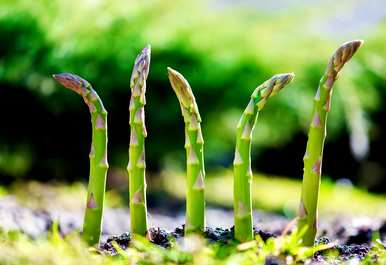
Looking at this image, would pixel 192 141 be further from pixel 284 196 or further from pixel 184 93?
pixel 284 196

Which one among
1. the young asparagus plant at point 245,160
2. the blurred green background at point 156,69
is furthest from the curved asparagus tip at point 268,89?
the blurred green background at point 156,69

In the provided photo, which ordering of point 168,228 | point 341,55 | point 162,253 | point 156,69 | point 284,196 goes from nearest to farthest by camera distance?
point 162,253
point 341,55
point 168,228
point 156,69
point 284,196

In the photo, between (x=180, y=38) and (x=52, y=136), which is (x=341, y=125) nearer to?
(x=180, y=38)

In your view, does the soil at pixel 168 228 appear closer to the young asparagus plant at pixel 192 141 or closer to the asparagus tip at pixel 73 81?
the young asparagus plant at pixel 192 141

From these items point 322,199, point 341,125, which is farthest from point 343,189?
point 341,125

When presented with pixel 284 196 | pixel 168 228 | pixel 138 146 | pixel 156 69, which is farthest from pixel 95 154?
pixel 284 196

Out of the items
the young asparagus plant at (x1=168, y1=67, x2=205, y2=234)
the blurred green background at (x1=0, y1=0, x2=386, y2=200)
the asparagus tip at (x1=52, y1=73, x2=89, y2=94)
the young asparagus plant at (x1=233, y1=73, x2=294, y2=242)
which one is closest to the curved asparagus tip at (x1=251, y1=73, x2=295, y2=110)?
the young asparagus plant at (x1=233, y1=73, x2=294, y2=242)

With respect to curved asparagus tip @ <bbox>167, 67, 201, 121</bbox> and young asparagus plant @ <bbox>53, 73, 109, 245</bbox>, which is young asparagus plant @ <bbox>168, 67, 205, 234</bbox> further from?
young asparagus plant @ <bbox>53, 73, 109, 245</bbox>
